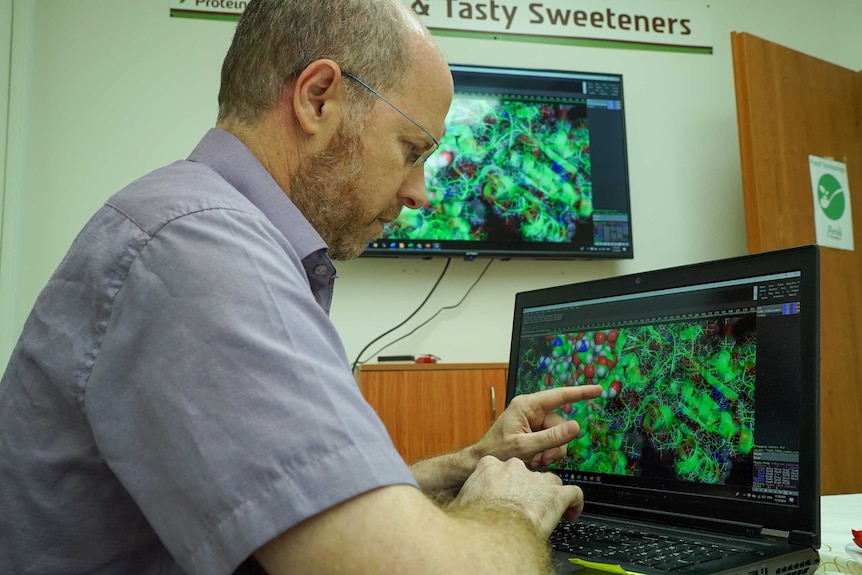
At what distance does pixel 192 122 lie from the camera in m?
2.90

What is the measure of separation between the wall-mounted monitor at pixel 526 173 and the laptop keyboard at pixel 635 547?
1977 mm

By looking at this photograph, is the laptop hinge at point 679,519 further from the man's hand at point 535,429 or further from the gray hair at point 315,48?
the gray hair at point 315,48

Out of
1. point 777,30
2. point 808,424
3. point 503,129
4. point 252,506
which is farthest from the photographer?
point 777,30

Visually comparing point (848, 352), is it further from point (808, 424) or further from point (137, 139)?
point (137, 139)

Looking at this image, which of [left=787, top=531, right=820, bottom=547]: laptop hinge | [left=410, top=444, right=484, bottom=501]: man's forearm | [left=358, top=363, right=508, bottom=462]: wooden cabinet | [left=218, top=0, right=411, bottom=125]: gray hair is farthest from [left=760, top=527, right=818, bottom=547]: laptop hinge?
[left=358, top=363, right=508, bottom=462]: wooden cabinet

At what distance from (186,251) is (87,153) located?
2.48 m

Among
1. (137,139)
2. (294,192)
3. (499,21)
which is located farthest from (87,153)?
(294,192)

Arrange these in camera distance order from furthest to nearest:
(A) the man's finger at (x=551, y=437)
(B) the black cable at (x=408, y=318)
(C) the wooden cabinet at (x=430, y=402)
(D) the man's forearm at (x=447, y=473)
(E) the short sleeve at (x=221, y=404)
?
1. (B) the black cable at (x=408, y=318)
2. (C) the wooden cabinet at (x=430, y=402)
3. (D) the man's forearm at (x=447, y=473)
4. (A) the man's finger at (x=551, y=437)
5. (E) the short sleeve at (x=221, y=404)

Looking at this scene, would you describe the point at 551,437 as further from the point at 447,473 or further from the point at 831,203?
the point at 831,203

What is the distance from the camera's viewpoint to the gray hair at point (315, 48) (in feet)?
3.25

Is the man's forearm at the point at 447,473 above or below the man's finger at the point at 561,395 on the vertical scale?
below

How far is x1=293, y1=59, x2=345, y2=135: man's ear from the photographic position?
3.18 ft

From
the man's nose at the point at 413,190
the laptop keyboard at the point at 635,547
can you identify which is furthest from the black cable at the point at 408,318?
the laptop keyboard at the point at 635,547

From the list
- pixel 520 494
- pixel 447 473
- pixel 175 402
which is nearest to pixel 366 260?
pixel 447 473
